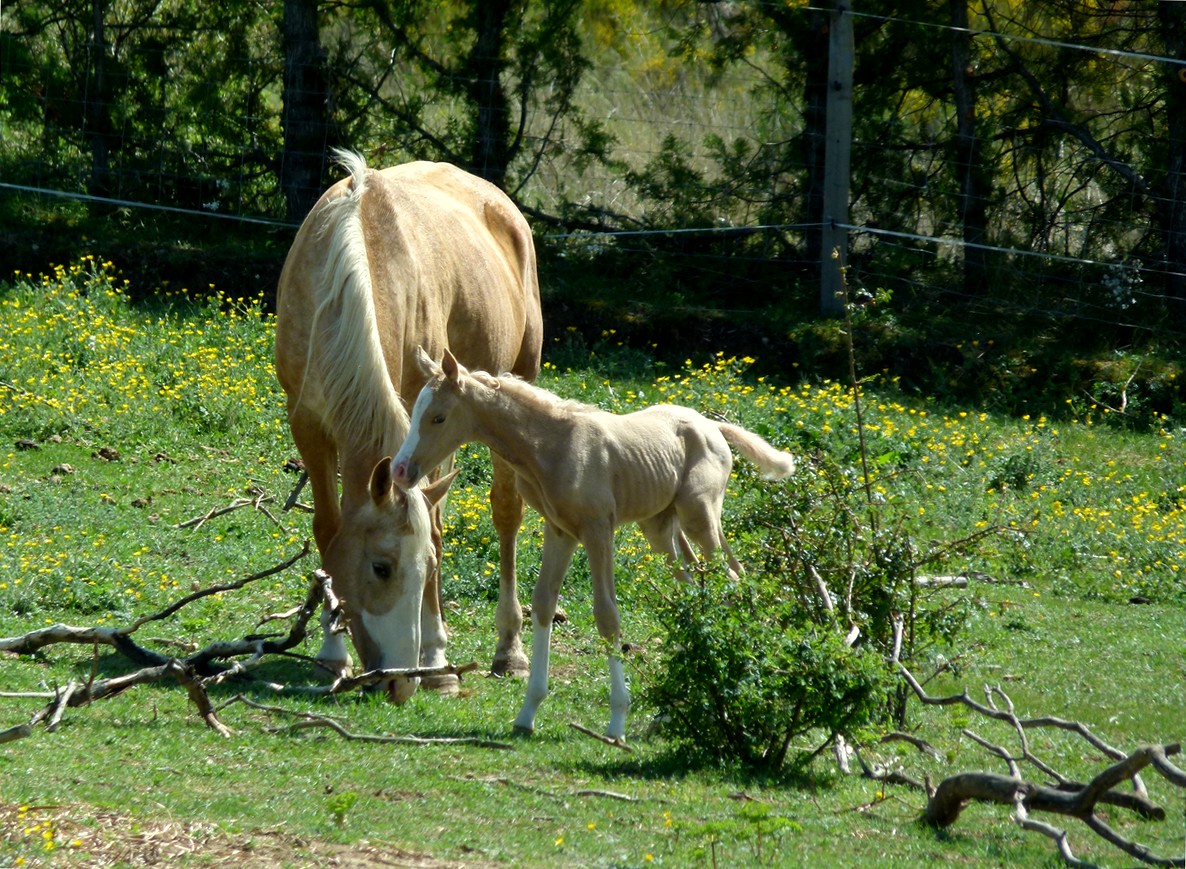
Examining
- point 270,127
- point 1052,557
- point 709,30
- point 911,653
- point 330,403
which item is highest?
point 709,30

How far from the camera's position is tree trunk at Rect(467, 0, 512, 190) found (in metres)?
14.9

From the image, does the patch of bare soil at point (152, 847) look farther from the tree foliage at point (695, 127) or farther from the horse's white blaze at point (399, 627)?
the tree foliage at point (695, 127)

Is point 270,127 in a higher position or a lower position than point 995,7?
lower

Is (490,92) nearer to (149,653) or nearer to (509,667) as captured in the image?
(509,667)

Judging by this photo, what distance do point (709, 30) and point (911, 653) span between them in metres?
10.7

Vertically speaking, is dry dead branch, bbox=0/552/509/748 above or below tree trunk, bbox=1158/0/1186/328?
below

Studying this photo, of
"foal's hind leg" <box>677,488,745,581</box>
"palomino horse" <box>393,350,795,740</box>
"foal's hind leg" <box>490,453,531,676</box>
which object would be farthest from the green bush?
"foal's hind leg" <box>490,453,531,676</box>

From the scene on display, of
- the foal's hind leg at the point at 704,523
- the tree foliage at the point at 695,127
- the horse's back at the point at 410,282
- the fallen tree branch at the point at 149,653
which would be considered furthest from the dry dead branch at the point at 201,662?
the tree foliage at the point at 695,127

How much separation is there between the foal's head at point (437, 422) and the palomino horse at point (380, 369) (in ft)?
0.76

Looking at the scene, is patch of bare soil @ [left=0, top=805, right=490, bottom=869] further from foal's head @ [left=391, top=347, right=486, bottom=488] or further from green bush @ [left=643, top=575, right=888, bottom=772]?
foal's head @ [left=391, top=347, right=486, bottom=488]

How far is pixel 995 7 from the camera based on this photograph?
1498cm

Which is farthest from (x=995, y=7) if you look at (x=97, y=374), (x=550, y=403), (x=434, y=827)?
(x=434, y=827)

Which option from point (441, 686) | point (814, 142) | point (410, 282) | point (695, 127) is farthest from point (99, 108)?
point (441, 686)

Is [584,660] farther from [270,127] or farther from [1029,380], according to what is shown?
[270,127]
